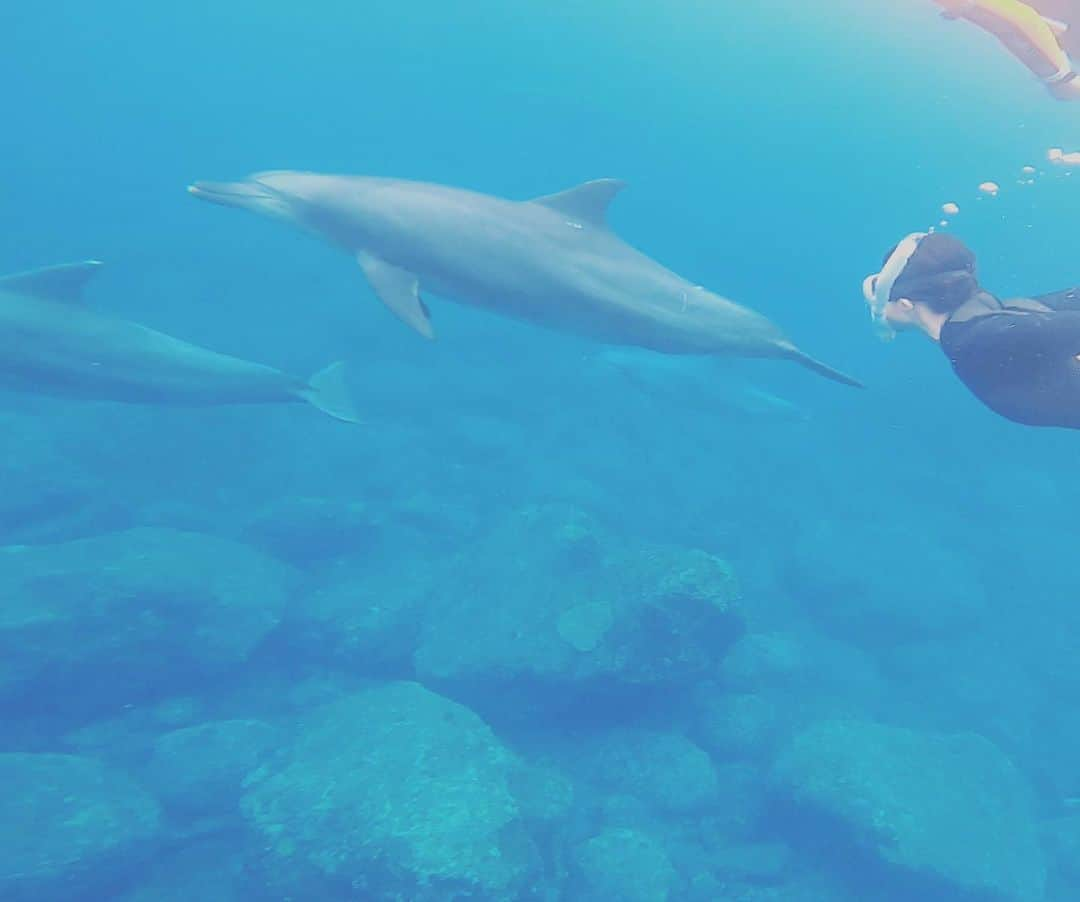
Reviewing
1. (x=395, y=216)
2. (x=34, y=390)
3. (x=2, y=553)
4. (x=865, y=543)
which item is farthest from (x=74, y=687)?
(x=865, y=543)

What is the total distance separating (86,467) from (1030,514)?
1541 cm

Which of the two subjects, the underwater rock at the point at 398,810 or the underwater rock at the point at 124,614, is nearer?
the underwater rock at the point at 398,810

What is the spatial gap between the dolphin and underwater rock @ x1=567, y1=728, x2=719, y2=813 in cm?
396

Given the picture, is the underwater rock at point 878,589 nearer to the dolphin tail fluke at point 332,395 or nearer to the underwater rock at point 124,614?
the dolphin tail fluke at point 332,395

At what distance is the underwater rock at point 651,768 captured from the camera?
7.66 meters

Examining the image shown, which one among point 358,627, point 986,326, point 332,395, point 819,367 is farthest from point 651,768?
point 986,326

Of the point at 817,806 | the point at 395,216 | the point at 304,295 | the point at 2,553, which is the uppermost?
the point at 395,216

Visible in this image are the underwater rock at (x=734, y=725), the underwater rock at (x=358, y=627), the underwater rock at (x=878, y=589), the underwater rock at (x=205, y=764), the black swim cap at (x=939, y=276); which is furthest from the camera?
the underwater rock at (x=878, y=589)

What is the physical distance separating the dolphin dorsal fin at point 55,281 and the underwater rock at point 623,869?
20.7 ft

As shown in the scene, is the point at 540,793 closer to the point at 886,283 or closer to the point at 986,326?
the point at 886,283

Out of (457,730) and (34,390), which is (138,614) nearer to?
(34,390)

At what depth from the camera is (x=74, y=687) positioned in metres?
7.13

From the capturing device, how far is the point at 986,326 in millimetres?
2869

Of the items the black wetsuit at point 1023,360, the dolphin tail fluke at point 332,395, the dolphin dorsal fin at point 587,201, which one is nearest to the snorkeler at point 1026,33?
the dolphin dorsal fin at point 587,201
